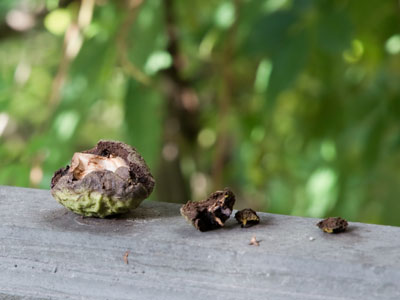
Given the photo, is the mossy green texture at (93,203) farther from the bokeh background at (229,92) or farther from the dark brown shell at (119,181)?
the bokeh background at (229,92)

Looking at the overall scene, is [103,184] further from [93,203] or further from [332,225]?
[332,225]

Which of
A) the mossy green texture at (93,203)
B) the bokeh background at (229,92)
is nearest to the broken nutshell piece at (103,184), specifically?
the mossy green texture at (93,203)

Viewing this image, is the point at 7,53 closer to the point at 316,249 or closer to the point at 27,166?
the point at 27,166

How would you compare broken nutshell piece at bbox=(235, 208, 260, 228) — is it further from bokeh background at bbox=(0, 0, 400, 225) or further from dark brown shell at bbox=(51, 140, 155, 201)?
bokeh background at bbox=(0, 0, 400, 225)

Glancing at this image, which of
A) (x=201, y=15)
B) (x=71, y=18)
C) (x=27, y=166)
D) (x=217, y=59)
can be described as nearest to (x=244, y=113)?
(x=217, y=59)

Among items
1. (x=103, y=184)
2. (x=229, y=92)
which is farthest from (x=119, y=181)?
(x=229, y=92)

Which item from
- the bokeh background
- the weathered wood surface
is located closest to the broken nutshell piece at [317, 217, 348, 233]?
the weathered wood surface
